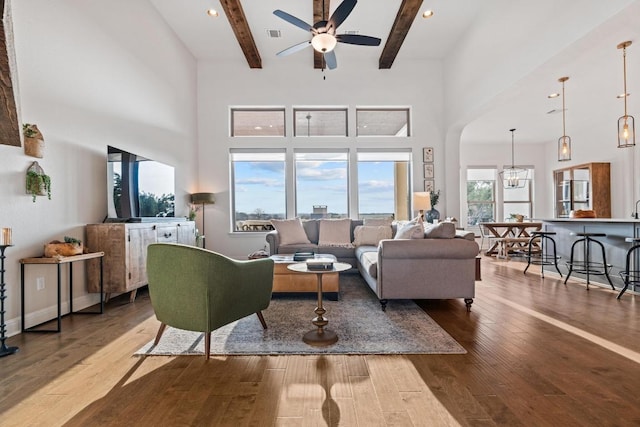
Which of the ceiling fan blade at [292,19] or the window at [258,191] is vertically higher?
the ceiling fan blade at [292,19]

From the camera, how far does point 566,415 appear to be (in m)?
1.56

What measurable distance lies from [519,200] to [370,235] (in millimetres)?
6608

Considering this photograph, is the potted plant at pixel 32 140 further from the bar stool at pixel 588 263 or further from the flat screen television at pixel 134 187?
the bar stool at pixel 588 263

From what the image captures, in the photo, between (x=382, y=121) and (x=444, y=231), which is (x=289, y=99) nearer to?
(x=382, y=121)

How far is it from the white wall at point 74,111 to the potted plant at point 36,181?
0.05m

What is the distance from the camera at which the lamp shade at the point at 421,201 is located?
6.03m

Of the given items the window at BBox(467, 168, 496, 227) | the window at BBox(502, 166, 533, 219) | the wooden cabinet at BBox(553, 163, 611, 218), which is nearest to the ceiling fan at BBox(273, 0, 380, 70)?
the window at BBox(467, 168, 496, 227)

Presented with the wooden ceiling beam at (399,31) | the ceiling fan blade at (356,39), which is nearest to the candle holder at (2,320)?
the ceiling fan blade at (356,39)

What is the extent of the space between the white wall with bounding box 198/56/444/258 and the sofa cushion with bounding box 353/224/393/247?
1.91 metres

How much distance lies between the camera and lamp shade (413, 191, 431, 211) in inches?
237

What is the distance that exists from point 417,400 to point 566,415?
2.24 ft

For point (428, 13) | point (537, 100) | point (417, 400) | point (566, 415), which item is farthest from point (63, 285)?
point (537, 100)

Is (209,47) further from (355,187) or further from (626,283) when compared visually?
(626,283)

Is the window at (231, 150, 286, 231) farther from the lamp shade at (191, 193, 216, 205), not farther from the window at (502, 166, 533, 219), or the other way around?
the window at (502, 166, 533, 219)
